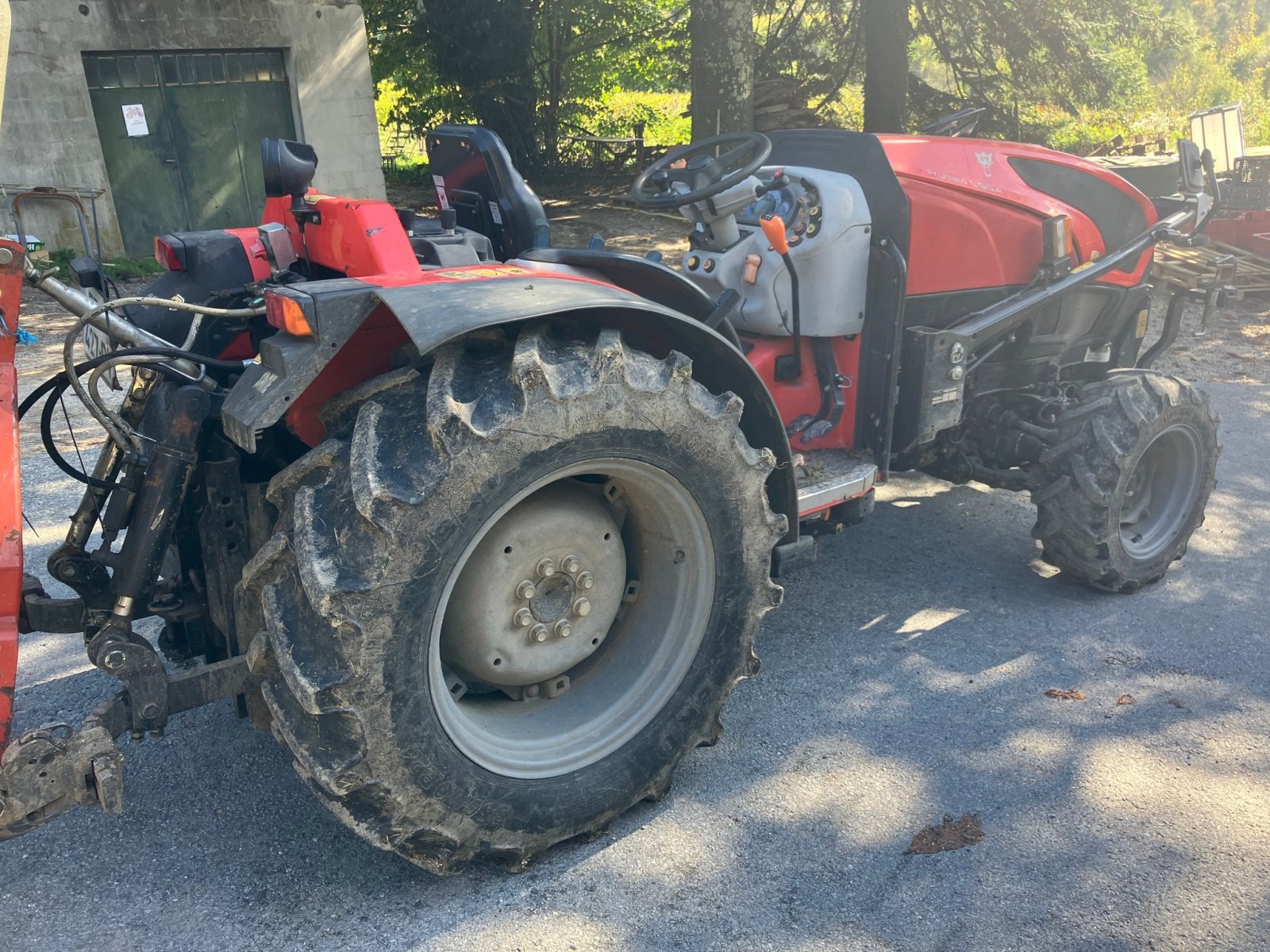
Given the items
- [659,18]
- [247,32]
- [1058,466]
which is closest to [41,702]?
[1058,466]

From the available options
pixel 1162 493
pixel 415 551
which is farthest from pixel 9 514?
pixel 1162 493

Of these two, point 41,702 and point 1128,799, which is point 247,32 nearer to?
point 41,702

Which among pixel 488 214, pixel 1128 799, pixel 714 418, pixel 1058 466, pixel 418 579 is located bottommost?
pixel 1128 799

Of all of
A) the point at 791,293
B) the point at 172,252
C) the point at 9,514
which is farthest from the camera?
the point at 791,293

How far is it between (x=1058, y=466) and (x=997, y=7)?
383 inches

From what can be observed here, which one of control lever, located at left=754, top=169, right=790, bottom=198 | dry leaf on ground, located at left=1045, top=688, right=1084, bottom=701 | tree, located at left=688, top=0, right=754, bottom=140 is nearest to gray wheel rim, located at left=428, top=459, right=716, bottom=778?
dry leaf on ground, located at left=1045, top=688, right=1084, bottom=701

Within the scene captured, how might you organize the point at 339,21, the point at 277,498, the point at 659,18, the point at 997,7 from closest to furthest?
the point at 277,498, the point at 997,7, the point at 339,21, the point at 659,18

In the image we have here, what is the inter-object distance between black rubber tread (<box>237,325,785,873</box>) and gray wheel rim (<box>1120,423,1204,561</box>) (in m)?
2.47

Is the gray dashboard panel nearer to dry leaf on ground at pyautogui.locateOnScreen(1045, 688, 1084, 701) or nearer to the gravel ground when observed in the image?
the gravel ground

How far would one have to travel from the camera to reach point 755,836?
8.98 ft

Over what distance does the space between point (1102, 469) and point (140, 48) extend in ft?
37.9

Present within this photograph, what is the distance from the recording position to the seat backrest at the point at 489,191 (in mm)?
3531

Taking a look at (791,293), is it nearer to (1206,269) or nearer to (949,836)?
(949,836)

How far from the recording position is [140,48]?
11.5m
